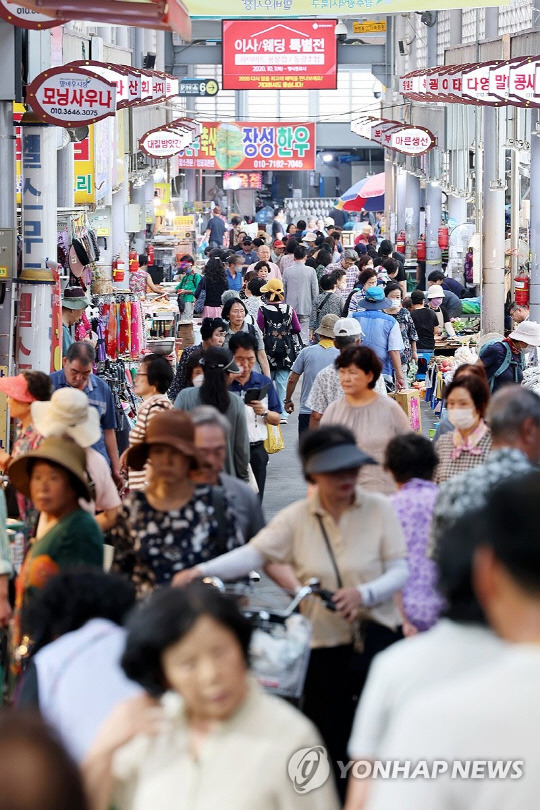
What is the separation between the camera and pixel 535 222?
53.2 feet

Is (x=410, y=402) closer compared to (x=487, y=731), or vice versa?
(x=487, y=731)

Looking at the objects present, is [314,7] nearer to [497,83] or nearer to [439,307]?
[439,307]

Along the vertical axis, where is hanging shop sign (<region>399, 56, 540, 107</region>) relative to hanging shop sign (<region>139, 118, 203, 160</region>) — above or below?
below

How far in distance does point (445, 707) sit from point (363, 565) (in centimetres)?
275

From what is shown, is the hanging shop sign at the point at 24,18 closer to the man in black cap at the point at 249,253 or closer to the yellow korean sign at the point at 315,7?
the yellow korean sign at the point at 315,7

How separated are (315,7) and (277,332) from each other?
7.37 m

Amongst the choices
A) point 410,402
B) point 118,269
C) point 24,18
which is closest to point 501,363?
point 410,402

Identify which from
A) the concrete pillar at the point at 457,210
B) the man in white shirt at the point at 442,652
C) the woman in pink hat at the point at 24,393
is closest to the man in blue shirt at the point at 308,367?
the woman in pink hat at the point at 24,393

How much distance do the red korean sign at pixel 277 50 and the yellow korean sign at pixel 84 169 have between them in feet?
31.8

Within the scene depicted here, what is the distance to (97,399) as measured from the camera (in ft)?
28.7

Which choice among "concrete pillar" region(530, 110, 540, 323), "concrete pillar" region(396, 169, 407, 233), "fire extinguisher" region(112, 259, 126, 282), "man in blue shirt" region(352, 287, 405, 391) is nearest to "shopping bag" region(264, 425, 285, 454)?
"man in blue shirt" region(352, 287, 405, 391)

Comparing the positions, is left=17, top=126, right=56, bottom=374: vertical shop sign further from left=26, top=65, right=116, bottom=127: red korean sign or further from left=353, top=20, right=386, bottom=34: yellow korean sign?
left=353, top=20, right=386, bottom=34: yellow korean sign

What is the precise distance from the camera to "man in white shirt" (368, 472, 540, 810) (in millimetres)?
2297

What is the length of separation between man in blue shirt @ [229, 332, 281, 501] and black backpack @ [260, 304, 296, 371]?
4212mm
